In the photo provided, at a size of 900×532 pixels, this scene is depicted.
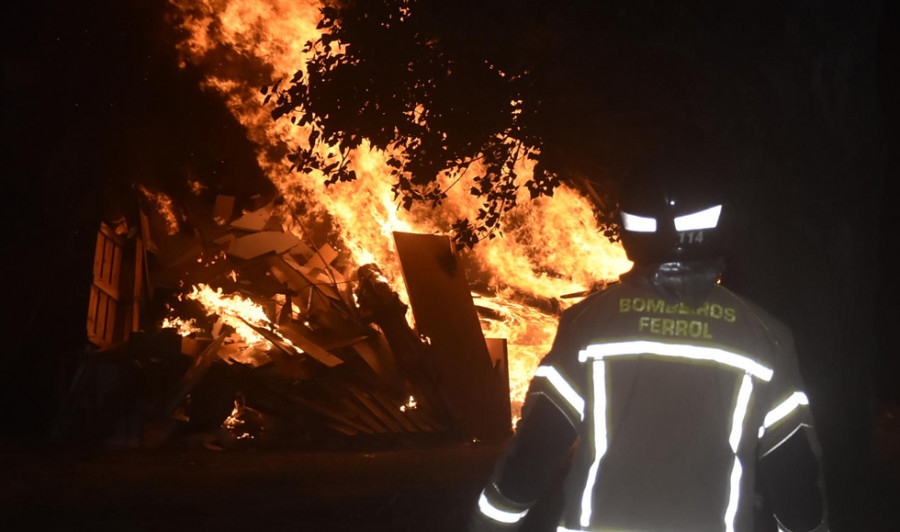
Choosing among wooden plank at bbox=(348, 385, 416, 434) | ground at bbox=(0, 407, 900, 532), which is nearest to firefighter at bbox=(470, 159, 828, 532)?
ground at bbox=(0, 407, 900, 532)

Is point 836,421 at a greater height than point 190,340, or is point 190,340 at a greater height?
point 190,340

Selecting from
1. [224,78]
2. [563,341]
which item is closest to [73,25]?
[224,78]

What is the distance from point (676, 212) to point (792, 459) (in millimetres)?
712

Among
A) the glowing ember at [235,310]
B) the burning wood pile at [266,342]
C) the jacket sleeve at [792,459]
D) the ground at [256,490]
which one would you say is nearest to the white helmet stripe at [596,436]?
the jacket sleeve at [792,459]

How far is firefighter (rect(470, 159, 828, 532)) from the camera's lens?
2.46 m

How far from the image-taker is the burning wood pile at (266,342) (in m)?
11.9

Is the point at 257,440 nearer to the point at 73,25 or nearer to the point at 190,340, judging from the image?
the point at 190,340

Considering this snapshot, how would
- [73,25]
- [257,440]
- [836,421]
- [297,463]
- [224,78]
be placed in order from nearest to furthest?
1. [836,421]
2. [297,463]
3. [257,440]
4. [73,25]
5. [224,78]

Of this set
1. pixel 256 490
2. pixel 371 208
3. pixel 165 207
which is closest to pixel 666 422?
pixel 256 490

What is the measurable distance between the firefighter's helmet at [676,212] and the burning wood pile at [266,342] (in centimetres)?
991

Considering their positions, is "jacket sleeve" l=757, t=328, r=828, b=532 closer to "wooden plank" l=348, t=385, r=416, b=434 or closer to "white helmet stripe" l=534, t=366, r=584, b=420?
"white helmet stripe" l=534, t=366, r=584, b=420

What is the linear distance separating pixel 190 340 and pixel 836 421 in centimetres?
840

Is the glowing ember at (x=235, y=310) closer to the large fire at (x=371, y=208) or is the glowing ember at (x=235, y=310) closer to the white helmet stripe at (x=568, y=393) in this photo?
the large fire at (x=371, y=208)

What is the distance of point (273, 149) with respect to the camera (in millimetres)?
15352
